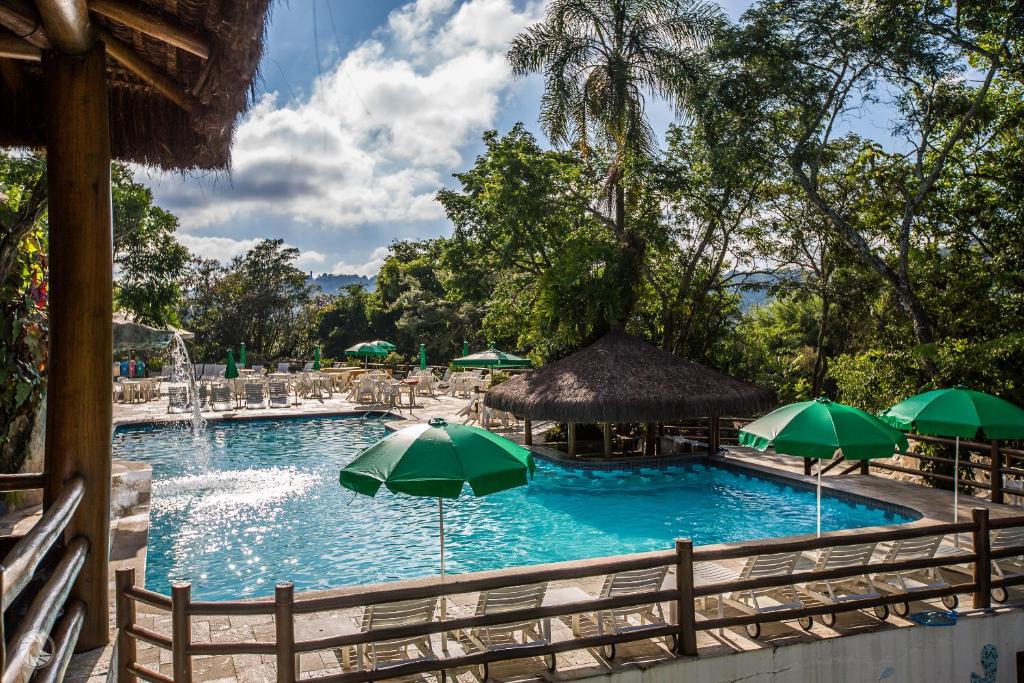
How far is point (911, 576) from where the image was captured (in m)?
7.00

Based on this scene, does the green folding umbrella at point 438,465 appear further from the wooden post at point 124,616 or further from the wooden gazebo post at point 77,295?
the wooden gazebo post at point 77,295

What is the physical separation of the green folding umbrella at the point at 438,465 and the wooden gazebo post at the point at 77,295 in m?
1.77

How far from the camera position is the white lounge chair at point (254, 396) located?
21.2 metres

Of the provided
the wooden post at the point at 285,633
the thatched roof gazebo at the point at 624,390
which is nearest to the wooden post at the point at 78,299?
the wooden post at the point at 285,633

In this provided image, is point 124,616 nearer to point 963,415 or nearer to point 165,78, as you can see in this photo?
point 165,78

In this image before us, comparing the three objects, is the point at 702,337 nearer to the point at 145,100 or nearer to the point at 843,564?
the point at 843,564

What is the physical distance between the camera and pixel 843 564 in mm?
6238

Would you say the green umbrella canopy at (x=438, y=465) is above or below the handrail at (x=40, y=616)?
above

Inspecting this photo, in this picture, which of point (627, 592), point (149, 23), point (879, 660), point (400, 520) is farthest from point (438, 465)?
point (400, 520)

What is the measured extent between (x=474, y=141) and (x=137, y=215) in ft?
38.5

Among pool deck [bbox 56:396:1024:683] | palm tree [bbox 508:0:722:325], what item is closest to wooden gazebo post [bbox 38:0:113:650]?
pool deck [bbox 56:396:1024:683]

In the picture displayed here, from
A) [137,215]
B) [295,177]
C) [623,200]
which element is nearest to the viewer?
[295,177]

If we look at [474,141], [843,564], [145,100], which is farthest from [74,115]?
[474,141]

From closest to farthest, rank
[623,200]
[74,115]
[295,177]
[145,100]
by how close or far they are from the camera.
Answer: [295,177] → [74,115] → [145,100] → [623,200]
